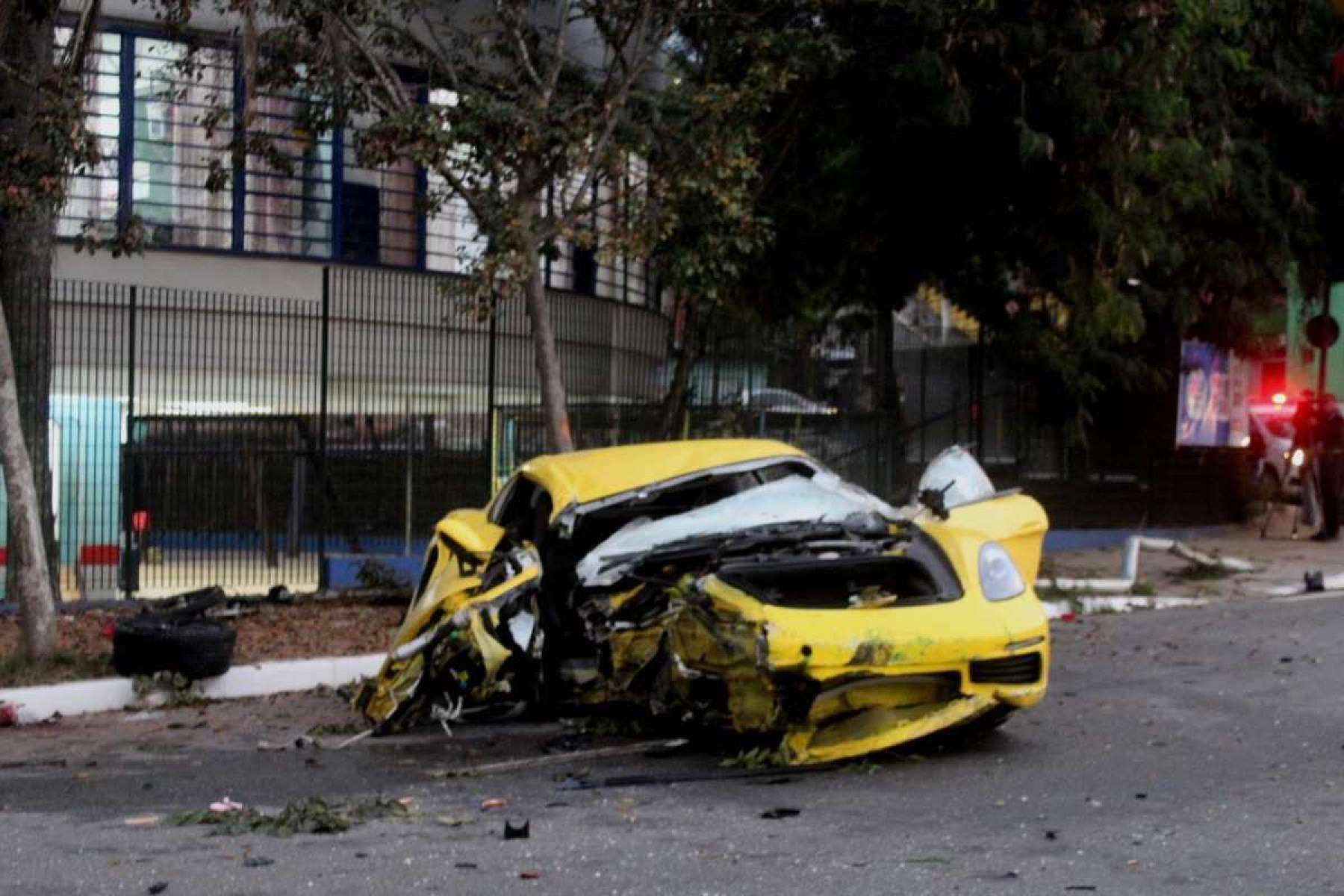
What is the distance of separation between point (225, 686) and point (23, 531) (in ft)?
5.21

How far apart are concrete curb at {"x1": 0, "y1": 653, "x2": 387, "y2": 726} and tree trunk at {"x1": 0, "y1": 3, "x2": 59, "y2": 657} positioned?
2.50 feet

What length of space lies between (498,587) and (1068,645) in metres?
5.45

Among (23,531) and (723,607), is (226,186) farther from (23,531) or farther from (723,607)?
(723,607)

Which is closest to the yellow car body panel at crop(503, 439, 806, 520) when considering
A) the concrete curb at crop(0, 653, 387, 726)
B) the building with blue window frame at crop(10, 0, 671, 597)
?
the concrete curb at crop(0, 653, 387, 726)

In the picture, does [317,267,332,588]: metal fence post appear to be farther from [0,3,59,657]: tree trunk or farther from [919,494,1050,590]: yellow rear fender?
[919,494,1050,590]: yellow rear fender

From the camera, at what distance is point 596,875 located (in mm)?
6215

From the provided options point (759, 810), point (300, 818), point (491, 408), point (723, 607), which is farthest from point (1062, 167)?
point (300, 818)

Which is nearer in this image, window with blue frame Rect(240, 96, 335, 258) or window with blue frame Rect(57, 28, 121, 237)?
window with blue frame Rect(57, 28, 121, 237)

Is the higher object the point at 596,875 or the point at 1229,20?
the point at 1229,20

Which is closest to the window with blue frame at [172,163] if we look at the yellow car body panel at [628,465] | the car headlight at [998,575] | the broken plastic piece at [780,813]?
the yellow car body panel at [628,465]

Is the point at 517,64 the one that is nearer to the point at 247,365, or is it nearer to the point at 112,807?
the point at 247,365

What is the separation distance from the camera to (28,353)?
1425 centimetres

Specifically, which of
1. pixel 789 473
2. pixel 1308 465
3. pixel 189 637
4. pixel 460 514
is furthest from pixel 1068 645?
pixel 1308 465

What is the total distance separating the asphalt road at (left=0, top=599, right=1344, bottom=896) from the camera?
6.17 metres
